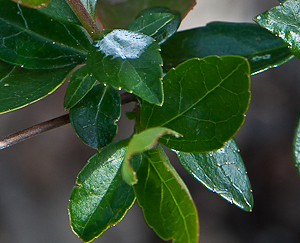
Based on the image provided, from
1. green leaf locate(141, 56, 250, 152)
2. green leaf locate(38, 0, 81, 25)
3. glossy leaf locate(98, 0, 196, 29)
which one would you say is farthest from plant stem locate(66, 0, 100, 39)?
glossy leaf locate(98, 0, 196, 29)

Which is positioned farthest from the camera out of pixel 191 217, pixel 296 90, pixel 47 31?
pixel 296 90

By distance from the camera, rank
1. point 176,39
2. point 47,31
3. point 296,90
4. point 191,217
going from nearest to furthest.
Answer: point 191,217 < point 47,31 < point 176,39 < point 296,90

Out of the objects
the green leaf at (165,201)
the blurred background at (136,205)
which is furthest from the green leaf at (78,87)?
the blurred background at (136,205)

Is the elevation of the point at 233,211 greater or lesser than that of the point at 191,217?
lesser

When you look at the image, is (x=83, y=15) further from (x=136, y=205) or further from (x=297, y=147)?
(x=136, y=205)

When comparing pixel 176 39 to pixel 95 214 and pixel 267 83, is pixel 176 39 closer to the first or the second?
pixel 95 214

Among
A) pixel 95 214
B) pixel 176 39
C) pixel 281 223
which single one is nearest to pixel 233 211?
pixel 281 223

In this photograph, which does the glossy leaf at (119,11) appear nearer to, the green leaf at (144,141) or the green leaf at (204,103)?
the green leaf at (204,103)
